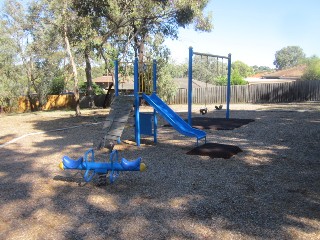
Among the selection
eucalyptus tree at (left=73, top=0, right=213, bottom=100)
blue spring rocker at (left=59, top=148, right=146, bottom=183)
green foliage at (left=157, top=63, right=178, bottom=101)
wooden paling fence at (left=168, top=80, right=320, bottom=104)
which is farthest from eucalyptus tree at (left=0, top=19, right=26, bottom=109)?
blue spring rocker at (left=59, top=148, right=146, bottom=183)

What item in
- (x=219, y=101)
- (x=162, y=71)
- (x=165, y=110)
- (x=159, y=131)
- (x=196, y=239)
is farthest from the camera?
(x=219, y=101)

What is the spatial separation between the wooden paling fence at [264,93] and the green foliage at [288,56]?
15481 cm

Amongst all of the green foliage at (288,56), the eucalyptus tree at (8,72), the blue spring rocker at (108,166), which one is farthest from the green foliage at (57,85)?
the green foliage at (288,56)

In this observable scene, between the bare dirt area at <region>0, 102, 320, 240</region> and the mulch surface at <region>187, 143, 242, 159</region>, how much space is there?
0.21m

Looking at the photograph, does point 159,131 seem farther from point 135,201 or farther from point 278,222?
point 278,222

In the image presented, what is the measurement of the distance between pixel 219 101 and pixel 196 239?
1091 inches

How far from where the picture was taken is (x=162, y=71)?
949 inches

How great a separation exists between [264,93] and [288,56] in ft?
532

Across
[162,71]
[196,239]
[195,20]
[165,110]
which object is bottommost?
[196,239]

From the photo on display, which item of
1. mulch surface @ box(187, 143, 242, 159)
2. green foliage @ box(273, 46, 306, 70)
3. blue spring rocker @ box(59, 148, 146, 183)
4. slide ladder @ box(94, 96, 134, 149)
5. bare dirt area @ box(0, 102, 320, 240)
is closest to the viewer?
bare dirt area @ box(0, 102, 320, 240)

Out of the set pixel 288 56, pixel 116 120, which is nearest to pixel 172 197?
pixel 116 120

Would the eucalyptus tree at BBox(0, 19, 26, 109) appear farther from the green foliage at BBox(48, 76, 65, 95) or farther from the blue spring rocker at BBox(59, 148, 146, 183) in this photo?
the blue spring rocker at BBox(59, 148, 146, 183)

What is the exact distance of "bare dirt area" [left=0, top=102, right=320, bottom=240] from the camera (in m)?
3.81

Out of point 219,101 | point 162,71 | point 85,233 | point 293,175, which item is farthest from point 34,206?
point 219,101
